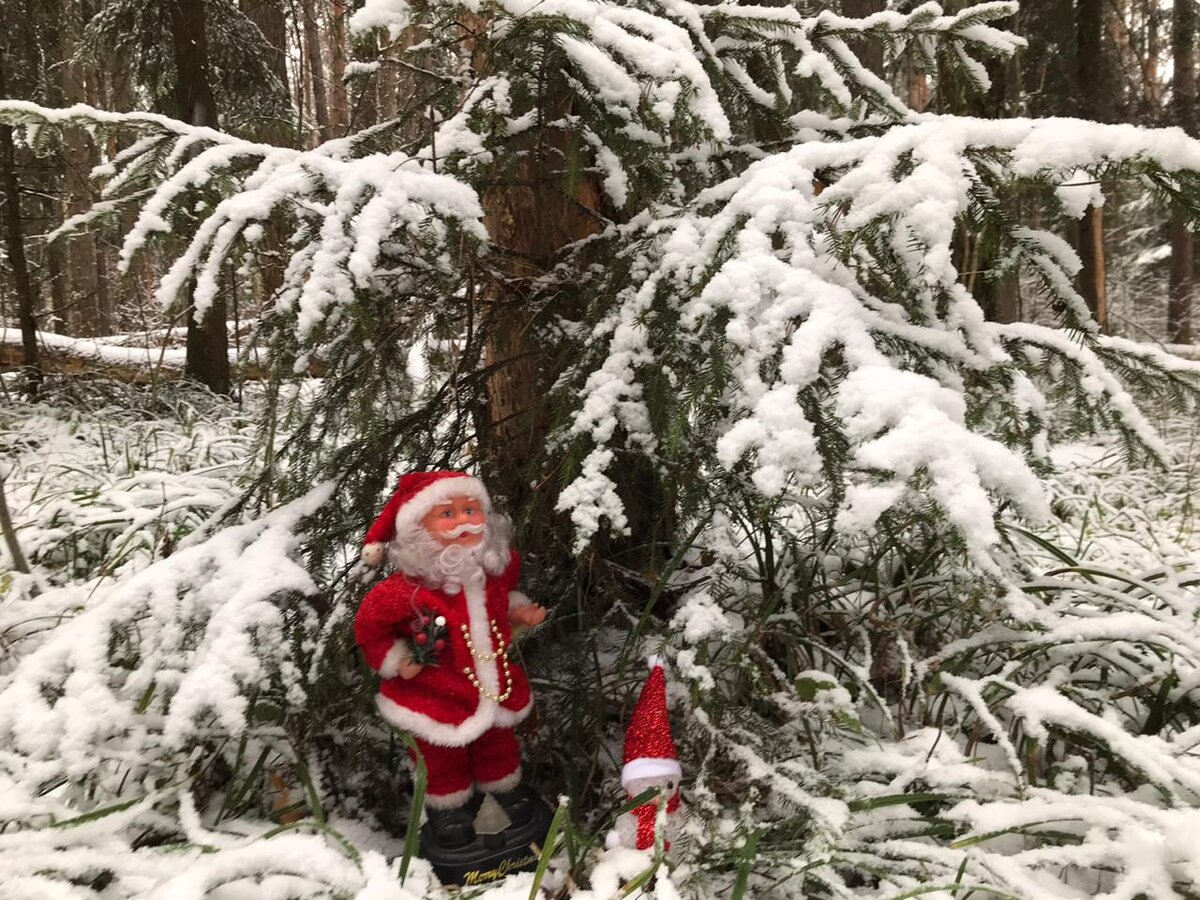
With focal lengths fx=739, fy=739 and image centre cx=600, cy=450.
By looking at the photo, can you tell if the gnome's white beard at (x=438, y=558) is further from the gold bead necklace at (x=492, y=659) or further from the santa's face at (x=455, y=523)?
the gold bead necklace at (x=492, y=659)

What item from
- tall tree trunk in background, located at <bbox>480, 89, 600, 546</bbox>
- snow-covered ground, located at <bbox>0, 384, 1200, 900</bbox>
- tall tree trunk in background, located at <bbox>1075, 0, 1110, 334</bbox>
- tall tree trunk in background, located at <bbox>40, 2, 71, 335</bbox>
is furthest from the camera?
tall tree trunk in background, located at <bbox>1075, 0, 1110, 334</bbox>

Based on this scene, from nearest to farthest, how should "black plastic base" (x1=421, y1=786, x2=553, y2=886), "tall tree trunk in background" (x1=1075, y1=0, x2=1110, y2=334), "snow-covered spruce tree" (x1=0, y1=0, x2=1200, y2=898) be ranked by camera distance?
"snow-covered spruce tree" (x1=0, y1=0, x2=1200, y2=898) < "black plastic base" (x1=421, y1=786, x2=553, y2=886) < "tall tree trunk in background" (x1=1075, y1=0, x2=1110, y2=334)

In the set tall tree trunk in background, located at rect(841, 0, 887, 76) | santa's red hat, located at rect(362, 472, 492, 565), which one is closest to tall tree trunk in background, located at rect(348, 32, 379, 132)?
santa's red hat, located at rect(362, 472, 492, 565)

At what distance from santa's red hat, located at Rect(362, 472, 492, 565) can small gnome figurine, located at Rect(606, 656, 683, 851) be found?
1.99 feet

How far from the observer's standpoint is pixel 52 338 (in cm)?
687

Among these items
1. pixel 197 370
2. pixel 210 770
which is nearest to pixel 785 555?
pixel 210 770

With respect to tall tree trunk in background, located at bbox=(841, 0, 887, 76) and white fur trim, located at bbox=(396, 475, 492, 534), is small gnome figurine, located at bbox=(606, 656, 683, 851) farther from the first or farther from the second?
tall tree trunk in background, located at bbox=(841, 0, 887, 76)

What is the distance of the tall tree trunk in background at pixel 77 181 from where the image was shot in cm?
675

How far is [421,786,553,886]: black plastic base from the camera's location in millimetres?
1670

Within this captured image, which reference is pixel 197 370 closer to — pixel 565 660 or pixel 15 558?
pixel 15 558

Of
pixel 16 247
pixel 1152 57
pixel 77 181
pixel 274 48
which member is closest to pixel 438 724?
pixel 16 247

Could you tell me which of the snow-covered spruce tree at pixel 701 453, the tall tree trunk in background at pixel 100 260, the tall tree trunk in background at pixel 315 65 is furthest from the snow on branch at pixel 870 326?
the tall tree trunk in background at pixel 100 260

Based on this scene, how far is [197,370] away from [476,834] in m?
5.81

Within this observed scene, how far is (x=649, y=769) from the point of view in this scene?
5.06ft
